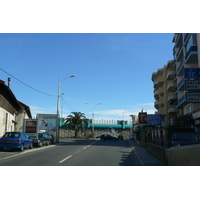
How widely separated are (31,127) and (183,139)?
59.1 feet

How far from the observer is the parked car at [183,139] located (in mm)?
11413

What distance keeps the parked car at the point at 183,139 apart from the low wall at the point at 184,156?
1.00 metres

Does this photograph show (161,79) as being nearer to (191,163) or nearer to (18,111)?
(18,111)

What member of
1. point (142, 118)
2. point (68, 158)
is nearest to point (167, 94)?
point (142, 118)

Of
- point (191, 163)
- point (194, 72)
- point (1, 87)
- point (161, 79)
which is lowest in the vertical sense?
point (191, 163)

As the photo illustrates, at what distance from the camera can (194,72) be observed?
1045 centimetres

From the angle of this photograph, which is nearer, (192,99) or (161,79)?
(192,99)

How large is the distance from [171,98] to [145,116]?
7020mm

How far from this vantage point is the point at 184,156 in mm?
9766

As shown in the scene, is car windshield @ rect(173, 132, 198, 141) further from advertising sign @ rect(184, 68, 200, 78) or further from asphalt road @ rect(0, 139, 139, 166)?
advertising sign @ rect(184, 68, 200, 78)

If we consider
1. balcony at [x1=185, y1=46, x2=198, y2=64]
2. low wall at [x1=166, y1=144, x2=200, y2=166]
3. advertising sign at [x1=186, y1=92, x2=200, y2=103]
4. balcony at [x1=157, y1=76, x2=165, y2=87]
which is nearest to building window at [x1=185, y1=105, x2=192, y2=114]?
balcony at [x1=185, y1=46, x2=198, y2=64]

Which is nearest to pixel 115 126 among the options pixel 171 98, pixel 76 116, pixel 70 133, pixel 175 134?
pixel 70 133

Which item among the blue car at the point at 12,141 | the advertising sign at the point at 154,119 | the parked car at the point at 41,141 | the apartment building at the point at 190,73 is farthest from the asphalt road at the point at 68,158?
the advertising sign at the point at 154,119

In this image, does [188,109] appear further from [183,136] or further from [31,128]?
[183,136]
